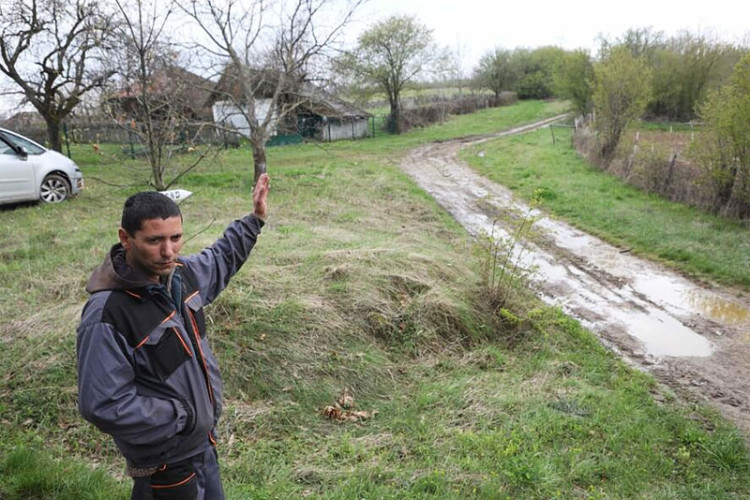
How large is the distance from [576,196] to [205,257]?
1212 centimetres

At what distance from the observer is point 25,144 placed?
10.2m

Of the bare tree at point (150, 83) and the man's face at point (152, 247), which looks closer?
the man's face at point (152, 247)

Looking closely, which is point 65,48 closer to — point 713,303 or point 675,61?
point 713,303

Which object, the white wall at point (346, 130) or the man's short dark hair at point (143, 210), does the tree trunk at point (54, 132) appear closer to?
the white wall at point (346, 130)

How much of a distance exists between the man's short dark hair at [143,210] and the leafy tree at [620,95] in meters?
16.7

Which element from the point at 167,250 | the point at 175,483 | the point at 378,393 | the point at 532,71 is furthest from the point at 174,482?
the point at 532,71

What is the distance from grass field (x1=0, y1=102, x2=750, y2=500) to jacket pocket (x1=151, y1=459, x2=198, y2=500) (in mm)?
1191

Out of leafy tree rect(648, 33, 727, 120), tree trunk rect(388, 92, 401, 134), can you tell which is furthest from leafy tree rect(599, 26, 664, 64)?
tree trunk rect(388, 92, 401, 134)

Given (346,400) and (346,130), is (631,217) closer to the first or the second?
(346,400)

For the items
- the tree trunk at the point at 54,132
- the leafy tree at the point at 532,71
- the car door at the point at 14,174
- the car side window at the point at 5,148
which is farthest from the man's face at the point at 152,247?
the leafy tree at the point at 532,71

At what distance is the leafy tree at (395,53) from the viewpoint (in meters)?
31.2

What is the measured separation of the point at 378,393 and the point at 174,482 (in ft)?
9.06

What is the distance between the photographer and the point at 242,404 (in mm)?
4367

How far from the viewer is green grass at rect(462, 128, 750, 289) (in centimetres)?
854
